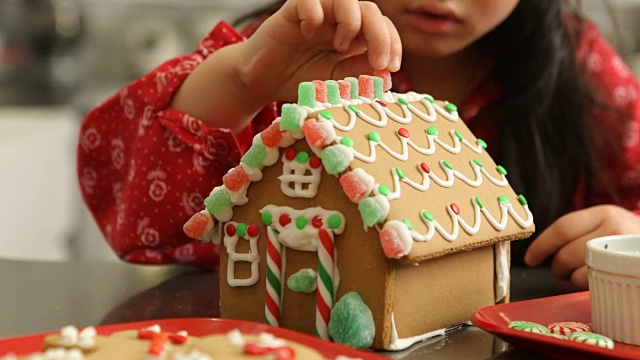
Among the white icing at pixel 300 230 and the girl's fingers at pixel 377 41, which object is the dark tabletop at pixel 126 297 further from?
the girl's fingers at pixel 377 41

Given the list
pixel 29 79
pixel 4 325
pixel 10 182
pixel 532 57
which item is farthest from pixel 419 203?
pixel 29 79

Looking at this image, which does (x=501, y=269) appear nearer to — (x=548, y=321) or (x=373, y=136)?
(x=548, y=321)

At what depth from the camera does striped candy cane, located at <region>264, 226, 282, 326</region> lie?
75 centimetres

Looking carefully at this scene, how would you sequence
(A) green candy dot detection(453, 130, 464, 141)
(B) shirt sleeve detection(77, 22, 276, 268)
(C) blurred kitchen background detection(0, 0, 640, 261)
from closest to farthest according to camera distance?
1. (A) green candy dot detection(453, 130, 464, 141)
2. (B) shirt sleeve detection(77, 22, 276, 268)
3. (C) blurred kitchen background detection(0, 0, 640, 261)

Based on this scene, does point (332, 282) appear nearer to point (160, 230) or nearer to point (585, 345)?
point (585, 345)

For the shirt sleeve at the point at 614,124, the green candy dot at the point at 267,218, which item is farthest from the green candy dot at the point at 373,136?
the shirt sleeve at the point at 614,124

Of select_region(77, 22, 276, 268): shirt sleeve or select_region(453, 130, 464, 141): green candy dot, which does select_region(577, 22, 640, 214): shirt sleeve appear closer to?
select_region(77, 22, 276, 268): shirt sleeve

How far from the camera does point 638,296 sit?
0.73 m

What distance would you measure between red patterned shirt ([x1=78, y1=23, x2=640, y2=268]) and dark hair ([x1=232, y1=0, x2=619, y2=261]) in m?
0.32

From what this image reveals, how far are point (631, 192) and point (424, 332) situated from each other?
934mm

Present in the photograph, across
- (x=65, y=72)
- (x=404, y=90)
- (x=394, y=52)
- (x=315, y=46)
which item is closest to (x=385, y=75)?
(x=394, y=52)

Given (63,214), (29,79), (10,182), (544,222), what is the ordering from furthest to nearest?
1. (29,79)
2. (63,214)
3. (10,182)
4. (544,222)

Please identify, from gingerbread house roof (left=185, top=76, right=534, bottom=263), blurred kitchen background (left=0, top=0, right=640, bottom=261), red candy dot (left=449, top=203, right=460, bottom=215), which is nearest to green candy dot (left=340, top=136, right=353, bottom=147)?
gingerbread house roof (left=185, top=76, right=534, bottom=263)

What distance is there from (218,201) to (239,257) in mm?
52
